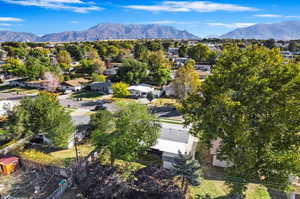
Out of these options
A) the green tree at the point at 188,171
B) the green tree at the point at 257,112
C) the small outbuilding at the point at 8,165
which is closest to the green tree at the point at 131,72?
the small outbuilding at the point at 8,165

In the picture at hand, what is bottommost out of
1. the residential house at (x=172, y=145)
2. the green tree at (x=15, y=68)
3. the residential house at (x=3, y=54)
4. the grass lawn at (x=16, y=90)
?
the residential house at (x=172, y=145)

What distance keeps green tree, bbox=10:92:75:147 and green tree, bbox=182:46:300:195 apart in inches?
533

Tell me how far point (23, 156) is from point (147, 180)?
11.7 metres

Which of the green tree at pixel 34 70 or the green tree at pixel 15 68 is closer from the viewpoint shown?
the green tree at pixel 34 70

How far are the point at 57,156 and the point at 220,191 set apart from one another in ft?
47.7

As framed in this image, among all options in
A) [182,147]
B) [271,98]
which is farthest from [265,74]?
[182,147]

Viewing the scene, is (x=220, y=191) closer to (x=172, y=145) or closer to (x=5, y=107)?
(x=172, y=145)

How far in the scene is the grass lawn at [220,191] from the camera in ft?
42.9

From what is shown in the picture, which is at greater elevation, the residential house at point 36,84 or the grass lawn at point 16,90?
the residential house at point 36,84

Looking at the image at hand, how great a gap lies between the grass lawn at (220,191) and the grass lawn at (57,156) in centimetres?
1077

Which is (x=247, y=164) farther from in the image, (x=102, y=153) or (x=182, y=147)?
(x=102, y=153)

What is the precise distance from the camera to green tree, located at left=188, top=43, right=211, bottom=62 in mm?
72625

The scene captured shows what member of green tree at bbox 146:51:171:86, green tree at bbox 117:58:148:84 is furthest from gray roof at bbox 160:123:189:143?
green tree at bbox 117:58:148:84

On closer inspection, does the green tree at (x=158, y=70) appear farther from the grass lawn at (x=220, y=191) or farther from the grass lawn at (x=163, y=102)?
the grass lawn at (x=220, y=191)
